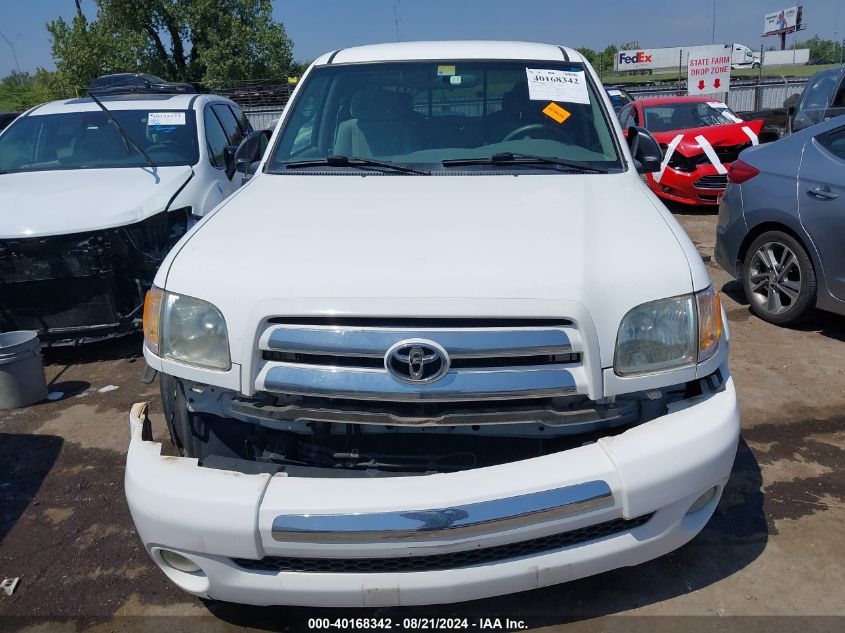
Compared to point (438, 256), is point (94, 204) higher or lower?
lower

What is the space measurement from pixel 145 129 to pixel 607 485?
18.6 feet

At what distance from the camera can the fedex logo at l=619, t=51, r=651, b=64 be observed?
6231cm

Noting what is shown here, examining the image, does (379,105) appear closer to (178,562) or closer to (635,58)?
(178,562)

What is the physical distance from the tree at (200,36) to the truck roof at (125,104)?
3649 centimetres

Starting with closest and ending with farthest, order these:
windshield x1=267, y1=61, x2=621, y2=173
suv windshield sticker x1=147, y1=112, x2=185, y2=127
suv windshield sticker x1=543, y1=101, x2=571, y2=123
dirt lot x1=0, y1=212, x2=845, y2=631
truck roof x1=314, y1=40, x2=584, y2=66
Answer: dirt lot x1=0, y1=212, x2=845, y2=631
windshield x1=267, y1=61, x2=621, y2=173
suv windshield sticker x1=543, y1=101, x2=571, y2=123
truck roof x1=314, y1=40, x2=584, y2=66
suv windshield sticker x1=147, y1=112, x2=185, y2=127

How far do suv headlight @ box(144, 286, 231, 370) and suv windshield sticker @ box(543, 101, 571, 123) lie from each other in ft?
7.24

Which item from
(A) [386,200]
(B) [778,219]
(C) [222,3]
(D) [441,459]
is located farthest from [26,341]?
(C) [222,3]

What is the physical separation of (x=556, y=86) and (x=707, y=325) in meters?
1.93

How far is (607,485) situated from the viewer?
214 cm

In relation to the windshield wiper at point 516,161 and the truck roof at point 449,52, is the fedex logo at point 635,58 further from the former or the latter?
the windshield wiper at point 516,161

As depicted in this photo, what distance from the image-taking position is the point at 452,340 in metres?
2.18

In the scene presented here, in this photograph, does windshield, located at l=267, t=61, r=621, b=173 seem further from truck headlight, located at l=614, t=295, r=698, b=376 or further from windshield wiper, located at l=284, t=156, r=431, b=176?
truck headlight, located at l=614, t=295, r=698, b=376

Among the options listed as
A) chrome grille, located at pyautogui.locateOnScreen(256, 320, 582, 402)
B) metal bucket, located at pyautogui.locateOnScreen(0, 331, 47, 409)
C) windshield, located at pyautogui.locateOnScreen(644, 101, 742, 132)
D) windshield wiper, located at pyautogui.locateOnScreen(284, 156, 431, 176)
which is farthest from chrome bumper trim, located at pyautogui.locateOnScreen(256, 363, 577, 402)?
windshield, located at pyautogui.locateOnScreen(644, 101, 742, 132)

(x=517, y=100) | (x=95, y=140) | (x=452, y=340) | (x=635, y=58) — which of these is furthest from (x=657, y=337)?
(x=635, y=58)
